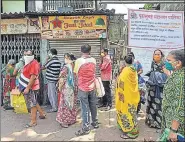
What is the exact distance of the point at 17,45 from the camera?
315 inches

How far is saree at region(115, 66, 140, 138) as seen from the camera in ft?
16.9

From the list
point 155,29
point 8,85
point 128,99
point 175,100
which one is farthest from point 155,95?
point 8,85

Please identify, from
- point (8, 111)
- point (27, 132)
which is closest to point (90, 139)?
point (27, 132)

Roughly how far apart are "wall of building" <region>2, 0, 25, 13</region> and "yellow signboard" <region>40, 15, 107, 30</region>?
3.12 meters

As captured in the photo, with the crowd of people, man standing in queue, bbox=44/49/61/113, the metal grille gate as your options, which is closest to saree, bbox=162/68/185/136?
the crowd of people

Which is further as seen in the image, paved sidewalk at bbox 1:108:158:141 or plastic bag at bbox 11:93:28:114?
plastic bag at bbox 11:93:28:114

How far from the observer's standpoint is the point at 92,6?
32.2ft

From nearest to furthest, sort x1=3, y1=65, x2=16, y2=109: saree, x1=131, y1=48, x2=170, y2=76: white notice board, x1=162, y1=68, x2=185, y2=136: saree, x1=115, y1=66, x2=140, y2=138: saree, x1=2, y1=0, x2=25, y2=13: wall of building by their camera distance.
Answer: x1=162, y1=68, x2=185, y2=136: saree → x1=115, y1=66, x2=140, y2=138: saree → x1=131, y1=48, x2=170, y2=76: white notice board → x1=3, y1=65, x2=16, y2=109: saree → x1=2, y1=0, x2=25, y2=13: wall of building

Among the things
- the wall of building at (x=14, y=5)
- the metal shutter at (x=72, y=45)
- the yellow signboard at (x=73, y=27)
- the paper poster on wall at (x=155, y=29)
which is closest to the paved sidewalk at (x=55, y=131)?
the paper poster on wall at (x=155, y=29)

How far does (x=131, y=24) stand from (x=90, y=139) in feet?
7.13

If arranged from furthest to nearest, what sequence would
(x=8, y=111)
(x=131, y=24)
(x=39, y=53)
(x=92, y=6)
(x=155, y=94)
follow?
(x=92, y=6)
(x=39, y=53)
(x=8, y=111)
(x=155, y=94)
(x=131, y=24)

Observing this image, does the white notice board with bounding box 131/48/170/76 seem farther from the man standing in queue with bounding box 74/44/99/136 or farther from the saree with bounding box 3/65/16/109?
the saree with bounding box 3/65/16/109

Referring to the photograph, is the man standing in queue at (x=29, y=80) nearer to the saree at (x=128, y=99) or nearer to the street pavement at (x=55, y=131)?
the street pavement at (x=55, y=131)

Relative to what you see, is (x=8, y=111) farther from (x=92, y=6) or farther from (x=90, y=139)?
(x=92, y=6)
